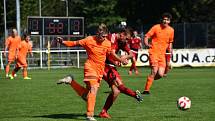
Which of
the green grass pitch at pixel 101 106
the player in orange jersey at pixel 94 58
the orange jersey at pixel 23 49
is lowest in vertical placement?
the green grass pitch at pixel 101 106

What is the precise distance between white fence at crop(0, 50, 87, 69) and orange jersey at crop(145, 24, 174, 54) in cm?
2404

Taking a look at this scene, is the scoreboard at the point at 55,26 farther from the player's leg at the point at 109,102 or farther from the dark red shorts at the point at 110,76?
the player's leg at the point at 109,102

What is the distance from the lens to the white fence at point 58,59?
4384 centimetres

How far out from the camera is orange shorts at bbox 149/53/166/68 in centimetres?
1895

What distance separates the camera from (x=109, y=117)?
516 inches

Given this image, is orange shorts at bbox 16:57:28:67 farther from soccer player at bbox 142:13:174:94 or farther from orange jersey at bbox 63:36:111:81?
orange jersey at bbox 63:36:111:81

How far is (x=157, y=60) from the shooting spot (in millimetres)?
19016

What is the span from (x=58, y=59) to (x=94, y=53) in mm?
33343

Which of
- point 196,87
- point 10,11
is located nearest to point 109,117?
point 196,87

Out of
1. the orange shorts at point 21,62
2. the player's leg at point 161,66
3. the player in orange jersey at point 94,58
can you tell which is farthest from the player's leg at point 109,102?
the orange shorts at point 21,62

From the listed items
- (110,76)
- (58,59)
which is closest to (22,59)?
(58,59)

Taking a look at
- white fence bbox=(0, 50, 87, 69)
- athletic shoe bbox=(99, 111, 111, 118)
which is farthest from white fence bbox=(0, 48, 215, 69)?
athletic shoe bbox=(99, 111, 111, 118)

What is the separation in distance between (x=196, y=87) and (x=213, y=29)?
87.2 ft

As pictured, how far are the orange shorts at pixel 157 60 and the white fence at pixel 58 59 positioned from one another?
24.2m
